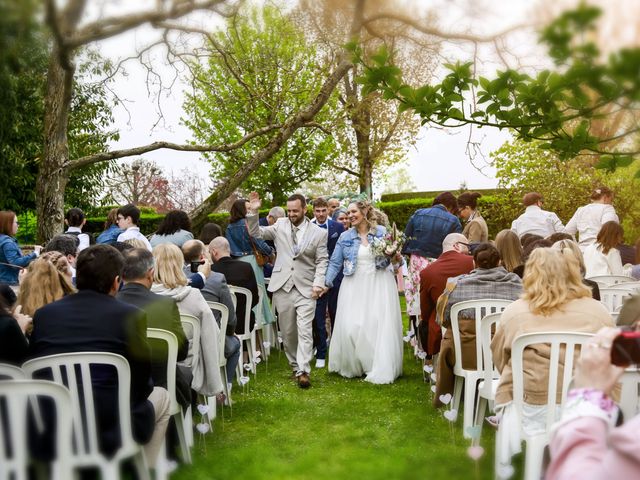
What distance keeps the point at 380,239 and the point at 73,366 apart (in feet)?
14.1

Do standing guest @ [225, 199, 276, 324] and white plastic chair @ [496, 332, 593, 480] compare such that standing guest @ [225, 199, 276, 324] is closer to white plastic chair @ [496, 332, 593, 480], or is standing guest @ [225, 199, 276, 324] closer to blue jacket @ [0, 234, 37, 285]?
blue jacket @ [0, 234, 37, 285]

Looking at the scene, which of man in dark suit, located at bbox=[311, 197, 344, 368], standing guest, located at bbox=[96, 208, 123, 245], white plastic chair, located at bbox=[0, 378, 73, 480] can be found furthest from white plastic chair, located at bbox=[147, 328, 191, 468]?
man in dark suit, located at bbox=[311, 197, 344, 368]

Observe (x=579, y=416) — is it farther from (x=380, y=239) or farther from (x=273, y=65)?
(x=380, y=239)

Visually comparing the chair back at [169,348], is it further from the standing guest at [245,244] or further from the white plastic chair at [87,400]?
the standing guest at [245,244]

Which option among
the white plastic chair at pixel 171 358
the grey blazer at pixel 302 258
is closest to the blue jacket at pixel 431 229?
the grey blazer at pixel 302 258

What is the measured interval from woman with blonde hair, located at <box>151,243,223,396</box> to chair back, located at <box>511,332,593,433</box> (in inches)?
79.8

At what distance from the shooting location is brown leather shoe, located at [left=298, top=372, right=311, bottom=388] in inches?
270

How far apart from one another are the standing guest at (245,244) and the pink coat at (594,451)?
623 cm

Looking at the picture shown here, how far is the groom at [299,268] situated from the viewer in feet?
23.2

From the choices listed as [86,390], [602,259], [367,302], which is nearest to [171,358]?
[86,390]

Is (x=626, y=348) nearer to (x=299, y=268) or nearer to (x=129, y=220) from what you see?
(x=299, y=268)

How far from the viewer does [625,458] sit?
1.22 metres

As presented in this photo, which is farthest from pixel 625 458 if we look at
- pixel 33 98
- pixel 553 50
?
pixel 33 98

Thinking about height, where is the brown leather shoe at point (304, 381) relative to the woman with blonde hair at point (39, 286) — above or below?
below
